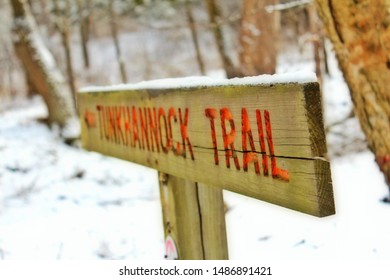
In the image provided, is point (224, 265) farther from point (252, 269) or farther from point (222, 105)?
point (222, 105)

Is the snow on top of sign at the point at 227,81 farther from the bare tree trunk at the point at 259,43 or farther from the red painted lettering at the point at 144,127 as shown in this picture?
the bare tree trunk at the point at 259,43

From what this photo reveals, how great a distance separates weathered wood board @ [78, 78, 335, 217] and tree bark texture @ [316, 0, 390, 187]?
1.55 m

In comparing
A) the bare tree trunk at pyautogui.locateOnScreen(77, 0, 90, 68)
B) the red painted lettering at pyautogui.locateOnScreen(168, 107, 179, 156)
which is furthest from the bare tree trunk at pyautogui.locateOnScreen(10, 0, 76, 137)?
the red painted lettering at pyautogui.locateOnScreen(168, 107, 179, 156)

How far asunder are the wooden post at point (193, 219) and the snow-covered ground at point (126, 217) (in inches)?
54.8

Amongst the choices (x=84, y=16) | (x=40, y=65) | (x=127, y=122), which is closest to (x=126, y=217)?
(x=127, y=122)

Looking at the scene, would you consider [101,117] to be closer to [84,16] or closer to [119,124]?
[119,124]

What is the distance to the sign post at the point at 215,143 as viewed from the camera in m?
1.34

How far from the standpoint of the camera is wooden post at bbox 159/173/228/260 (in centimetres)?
206

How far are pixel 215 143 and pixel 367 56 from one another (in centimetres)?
190

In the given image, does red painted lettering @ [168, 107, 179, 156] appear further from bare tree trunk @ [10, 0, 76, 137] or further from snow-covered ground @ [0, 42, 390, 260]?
bare tree trunk @ [10, 0, 76, 137]

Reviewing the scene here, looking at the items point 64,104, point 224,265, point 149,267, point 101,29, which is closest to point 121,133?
point 149,267

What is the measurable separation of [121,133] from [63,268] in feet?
2.23

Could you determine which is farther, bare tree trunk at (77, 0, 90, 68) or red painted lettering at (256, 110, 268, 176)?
bare tree trunk at (77, 0, 90, 68)

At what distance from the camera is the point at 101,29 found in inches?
1219
